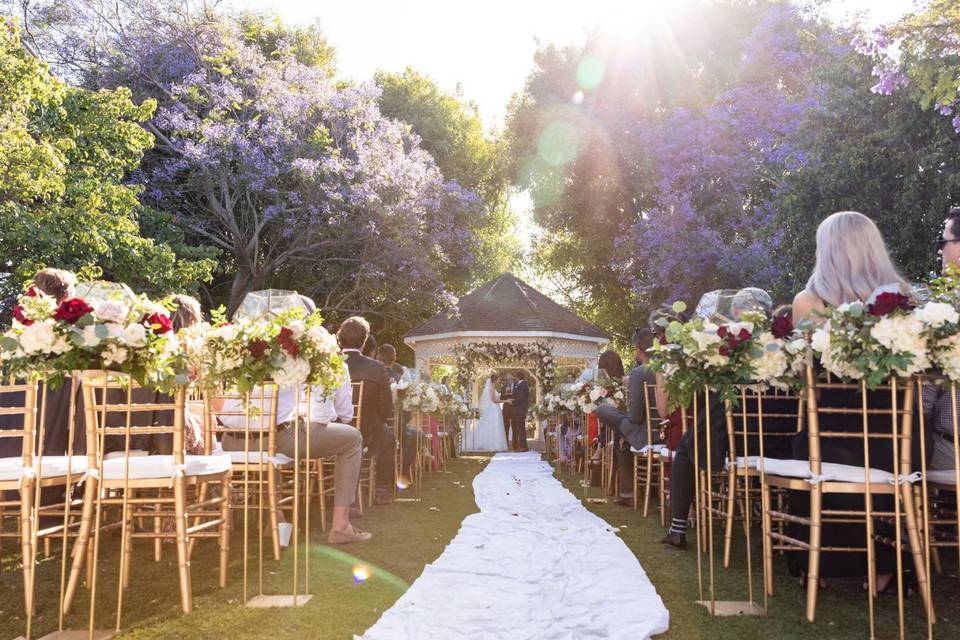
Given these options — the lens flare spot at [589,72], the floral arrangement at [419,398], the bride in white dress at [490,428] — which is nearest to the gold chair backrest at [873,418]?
the floral arrangement at [419,398]

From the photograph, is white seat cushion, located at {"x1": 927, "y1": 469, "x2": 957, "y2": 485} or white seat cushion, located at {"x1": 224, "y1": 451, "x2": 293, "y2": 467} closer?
white seat cushion, located at {"x1": 927, "y1": 469, "x2": 957, "y2": 485}

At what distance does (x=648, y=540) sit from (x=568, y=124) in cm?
1808

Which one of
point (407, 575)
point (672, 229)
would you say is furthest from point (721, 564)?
point (672, 229)

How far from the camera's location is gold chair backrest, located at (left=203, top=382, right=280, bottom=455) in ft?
17.5

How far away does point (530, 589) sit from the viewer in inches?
188

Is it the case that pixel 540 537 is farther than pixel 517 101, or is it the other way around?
pixel 517 101

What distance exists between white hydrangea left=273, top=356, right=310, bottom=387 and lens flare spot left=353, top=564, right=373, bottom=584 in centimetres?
137

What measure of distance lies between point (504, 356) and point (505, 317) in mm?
1134

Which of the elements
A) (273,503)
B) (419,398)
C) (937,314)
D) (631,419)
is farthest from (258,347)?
(419,398)

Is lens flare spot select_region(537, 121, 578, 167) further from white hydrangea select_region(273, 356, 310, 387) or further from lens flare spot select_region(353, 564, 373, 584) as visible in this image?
white hydrangea select_region(273, 356, 310, 387)

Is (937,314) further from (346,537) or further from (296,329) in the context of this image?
(346,537)

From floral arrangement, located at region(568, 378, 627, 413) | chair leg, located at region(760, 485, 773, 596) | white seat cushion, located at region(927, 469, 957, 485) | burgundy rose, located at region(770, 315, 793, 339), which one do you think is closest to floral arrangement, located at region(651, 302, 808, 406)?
burgundy rose, located at region(770, 315, 793, 339)

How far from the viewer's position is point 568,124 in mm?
23156

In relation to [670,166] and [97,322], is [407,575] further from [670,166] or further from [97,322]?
[670,166]
